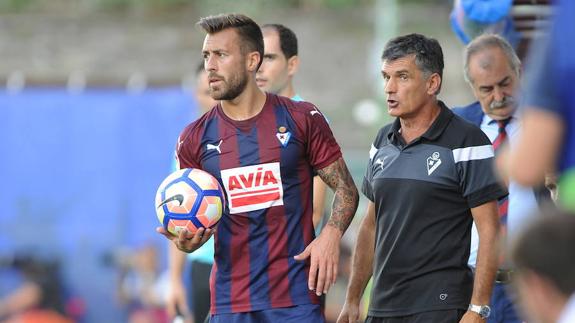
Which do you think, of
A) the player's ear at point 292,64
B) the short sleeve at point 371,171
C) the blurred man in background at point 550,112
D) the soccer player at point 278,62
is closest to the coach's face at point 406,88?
the short sleeve at point 371,171

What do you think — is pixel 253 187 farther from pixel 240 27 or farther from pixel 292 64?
pixel 292 64

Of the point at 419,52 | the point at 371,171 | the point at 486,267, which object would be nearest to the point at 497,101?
the point at 419,52

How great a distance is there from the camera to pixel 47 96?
1733 centimetres

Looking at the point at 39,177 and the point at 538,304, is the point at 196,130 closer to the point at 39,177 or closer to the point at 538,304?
the point at 538,304

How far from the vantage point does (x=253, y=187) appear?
6.55 m

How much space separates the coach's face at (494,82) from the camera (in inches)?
286

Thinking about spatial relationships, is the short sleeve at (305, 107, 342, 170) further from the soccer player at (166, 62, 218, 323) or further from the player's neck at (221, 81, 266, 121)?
the soccer player at (166, 62, 218, 323)

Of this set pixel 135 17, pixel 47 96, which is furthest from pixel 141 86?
pixel 135 17

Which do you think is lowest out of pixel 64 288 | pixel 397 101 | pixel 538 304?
pixel 64 288

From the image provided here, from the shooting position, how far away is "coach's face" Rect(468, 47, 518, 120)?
7.26 metres

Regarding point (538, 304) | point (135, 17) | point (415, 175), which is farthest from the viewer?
point (135, 17)

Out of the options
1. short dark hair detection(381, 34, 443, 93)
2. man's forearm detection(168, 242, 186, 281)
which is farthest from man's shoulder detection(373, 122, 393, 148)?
man's forearm detection(168, 242, 186, 281)

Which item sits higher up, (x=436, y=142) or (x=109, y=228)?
(x=436, y=142)

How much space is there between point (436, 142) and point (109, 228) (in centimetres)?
1086
